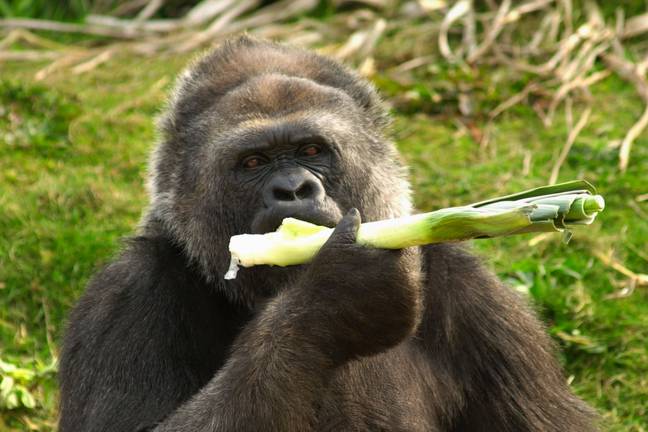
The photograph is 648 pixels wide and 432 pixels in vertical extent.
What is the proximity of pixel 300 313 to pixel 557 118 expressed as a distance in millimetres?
6390

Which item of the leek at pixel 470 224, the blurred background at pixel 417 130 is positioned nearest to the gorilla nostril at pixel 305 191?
the leek at pixel 470 224

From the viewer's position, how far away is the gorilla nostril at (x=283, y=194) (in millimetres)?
4750

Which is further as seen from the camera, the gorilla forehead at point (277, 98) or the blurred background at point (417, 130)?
the blurred background at point (417, 130)

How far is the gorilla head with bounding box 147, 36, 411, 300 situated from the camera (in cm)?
509

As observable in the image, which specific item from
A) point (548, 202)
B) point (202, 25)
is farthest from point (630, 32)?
point (548, 202)

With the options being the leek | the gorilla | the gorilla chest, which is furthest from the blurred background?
the leek

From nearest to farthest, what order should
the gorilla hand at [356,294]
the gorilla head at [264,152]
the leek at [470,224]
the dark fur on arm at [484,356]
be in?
the leek at [470,224]
the gorilla hand at [356,294]
the gorilla head at [264,152]
the dark fur on arm at [484,356]

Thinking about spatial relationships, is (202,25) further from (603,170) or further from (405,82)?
(603,170)

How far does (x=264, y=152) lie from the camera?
203 inches

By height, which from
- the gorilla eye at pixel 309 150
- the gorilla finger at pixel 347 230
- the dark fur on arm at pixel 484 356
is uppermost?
the gorilla finger at pixel 347 230

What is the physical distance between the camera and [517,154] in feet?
31.6

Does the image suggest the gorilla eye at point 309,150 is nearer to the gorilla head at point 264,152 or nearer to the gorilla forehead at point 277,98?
the gorilla head at point 264,152

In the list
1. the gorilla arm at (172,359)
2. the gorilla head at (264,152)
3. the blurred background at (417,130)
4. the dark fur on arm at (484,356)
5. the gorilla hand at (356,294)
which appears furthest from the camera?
the blurred background at (417,130)

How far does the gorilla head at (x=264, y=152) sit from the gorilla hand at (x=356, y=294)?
1.29 ft
